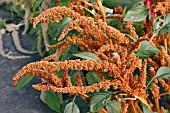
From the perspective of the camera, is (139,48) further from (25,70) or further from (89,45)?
(25,70)

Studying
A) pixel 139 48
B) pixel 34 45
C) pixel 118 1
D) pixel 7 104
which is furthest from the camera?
pixel 34 45

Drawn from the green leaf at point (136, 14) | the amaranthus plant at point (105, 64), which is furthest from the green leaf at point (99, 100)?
the green leaf at point (136, 14)

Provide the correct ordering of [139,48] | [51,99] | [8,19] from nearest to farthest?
[139,48], [51,99], [8,19]

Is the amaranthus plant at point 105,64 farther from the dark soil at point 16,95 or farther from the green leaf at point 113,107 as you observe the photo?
the dark soil at point 16,95

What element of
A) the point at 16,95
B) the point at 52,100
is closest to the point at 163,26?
the point at 52,100

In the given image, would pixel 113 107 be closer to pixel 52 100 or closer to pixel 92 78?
pixel 92 78

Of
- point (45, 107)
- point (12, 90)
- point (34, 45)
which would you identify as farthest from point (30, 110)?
point (34, 45)
